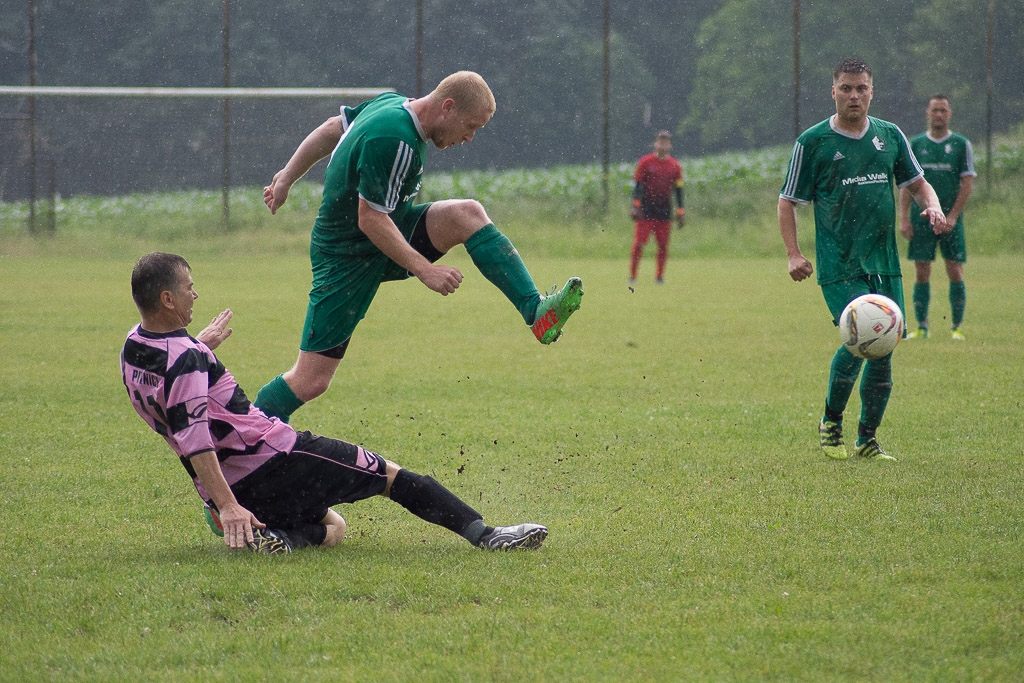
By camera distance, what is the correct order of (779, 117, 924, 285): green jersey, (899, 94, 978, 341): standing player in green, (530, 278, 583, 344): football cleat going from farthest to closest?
(899, 94, 978, 341): standing player in green → (779, 117, 924, 285): green jersey → (530, 278, 583, 344): football cleat

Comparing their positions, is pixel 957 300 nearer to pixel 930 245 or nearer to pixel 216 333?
pixel 930 245

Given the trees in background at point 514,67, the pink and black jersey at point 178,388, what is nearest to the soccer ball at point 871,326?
the pink and black jersey at point 178,388

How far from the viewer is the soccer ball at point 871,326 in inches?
200

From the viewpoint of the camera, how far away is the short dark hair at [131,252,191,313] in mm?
3553

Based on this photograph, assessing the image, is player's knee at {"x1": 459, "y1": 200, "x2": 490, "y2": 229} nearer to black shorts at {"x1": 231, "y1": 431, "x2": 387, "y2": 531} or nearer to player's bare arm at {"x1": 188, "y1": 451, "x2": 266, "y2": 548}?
black shorts at {"x1": 231, "y1": 431, "x2": 387, "y2": 531}

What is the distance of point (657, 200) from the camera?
55.9 ft

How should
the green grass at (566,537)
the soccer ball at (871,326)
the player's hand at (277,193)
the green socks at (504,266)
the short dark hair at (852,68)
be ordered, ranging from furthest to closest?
the short dark hair at (852,68)
the soccer ball at (871,326)
the player's hand at (277,193)
the green socks at (504,266)
the green grass at (566,537)

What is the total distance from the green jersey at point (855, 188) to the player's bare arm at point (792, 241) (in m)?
0.12

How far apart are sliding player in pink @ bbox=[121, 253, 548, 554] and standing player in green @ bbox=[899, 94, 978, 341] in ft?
22.9

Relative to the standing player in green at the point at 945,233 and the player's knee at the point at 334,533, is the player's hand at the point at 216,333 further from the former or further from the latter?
the standing player in green at the point at 945,233

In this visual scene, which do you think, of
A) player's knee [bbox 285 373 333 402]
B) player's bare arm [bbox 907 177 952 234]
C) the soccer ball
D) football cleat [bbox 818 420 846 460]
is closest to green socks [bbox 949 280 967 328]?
player's bare arm [bbox 907 177 952 234]

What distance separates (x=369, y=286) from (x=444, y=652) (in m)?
1.93

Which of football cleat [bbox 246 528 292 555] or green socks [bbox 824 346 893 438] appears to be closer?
football cleat [bbox 246 528 292 555]

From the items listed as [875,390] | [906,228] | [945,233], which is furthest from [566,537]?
[945,233]
